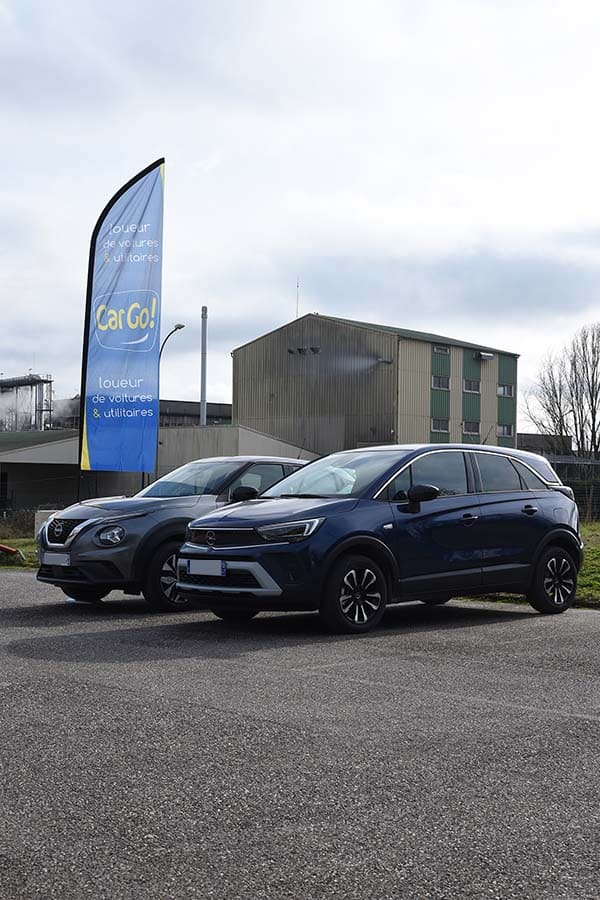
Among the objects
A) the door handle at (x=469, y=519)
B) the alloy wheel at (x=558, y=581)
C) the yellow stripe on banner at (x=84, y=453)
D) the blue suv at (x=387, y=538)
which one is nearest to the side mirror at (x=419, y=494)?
the blue suv at (x=387, y=538)

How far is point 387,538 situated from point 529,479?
232cm

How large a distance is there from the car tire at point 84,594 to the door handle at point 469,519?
4.05 metres

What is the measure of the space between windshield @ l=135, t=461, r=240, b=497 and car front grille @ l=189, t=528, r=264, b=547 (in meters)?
2.17

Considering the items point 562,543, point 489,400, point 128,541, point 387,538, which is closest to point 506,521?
point 562,543

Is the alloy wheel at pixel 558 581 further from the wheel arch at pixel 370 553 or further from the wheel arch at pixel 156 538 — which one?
the wheel arch at pixel 156 538

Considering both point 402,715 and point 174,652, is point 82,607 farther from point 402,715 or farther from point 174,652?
point 402,715

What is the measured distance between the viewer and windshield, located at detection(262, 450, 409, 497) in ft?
34.7

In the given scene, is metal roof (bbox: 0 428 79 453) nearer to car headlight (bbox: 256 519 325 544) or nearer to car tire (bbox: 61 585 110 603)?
car tire (bbox: 61 585 110 603)

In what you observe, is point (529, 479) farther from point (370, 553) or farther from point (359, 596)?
point (359, 596)

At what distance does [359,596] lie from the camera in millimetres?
9914

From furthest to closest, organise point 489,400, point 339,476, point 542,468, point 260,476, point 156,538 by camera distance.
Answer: point 489,400 < point 260,476 < point 542,468 < point 156,538 < point 339,476

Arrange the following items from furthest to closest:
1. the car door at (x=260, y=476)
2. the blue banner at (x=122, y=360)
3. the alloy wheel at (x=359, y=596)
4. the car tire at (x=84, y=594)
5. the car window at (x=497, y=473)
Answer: the blue banner at (x=122, y=360) < the car door at (x=260, y=476) < the car tire at (x=84, y=594) < the car window at (x=497, y=473) < the alloy wheel at (x=359, y=596)

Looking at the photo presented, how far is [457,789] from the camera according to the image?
468cm

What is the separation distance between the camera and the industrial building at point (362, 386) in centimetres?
5903
